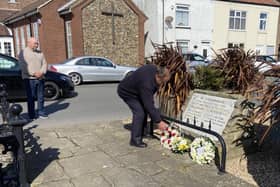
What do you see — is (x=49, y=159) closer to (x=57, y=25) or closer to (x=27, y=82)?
(x=27, y=82)

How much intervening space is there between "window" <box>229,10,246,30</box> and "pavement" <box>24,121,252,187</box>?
22577mm

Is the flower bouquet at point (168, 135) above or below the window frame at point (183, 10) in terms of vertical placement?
below

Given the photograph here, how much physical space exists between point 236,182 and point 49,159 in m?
2.67

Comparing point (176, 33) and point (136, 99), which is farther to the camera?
point (176, 33)

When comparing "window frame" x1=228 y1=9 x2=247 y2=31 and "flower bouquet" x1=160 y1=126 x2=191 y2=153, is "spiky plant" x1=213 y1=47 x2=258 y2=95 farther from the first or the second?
"window frame" x1=228 y1=9 x2=247 y2=31

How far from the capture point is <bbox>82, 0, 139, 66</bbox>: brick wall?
58.0ft

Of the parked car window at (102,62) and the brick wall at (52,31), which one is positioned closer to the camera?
the parked car window at (102,62)

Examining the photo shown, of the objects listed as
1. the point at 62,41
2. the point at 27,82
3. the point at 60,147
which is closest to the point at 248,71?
the point at 60,147

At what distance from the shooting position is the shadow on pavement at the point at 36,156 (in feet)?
11.6

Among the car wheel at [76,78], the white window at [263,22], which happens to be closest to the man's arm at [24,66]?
the car wheel at [76,78]

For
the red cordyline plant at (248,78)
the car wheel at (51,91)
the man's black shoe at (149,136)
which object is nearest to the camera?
the red cordyline plant at (248,78)

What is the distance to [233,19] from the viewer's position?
24.5 m

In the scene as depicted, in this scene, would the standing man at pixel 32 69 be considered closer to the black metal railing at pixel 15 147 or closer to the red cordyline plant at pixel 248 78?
the black metal railing at pixel 15 147

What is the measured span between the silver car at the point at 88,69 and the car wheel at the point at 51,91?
11.9 ft
